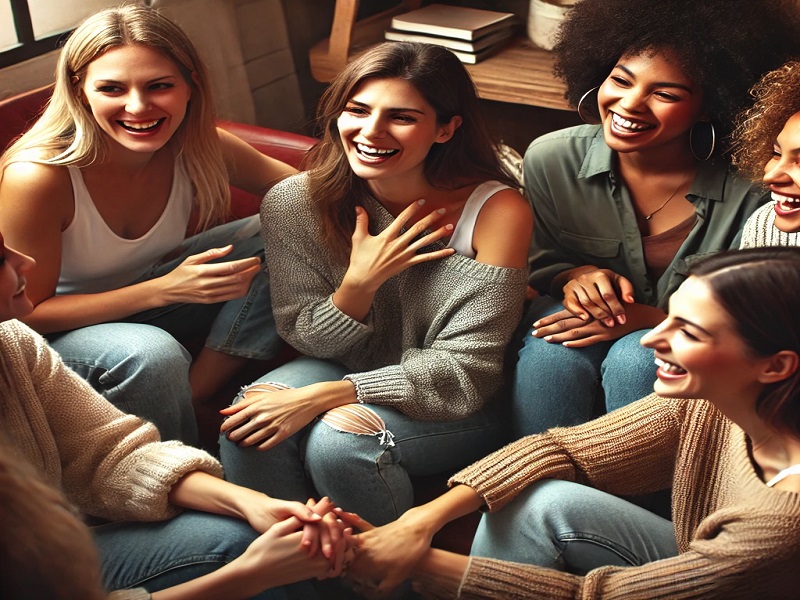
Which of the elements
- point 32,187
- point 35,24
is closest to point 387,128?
point 32,187

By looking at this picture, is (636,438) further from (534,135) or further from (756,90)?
(534,135)

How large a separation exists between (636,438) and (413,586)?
374 millimetres

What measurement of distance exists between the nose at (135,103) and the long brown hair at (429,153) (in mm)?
300

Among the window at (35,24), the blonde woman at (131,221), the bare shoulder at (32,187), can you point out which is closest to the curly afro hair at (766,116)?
the blonde woman at (131,221)

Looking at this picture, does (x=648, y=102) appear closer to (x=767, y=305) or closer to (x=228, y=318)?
(x=767, y=305)

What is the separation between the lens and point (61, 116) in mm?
1662

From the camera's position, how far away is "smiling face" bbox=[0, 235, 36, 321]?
4.26 feet

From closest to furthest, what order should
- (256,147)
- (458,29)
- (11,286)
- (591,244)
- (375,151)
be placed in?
1. (11,286)
2. (375,151)
3. (591,244)
4. (256,147)
5. (458,29)

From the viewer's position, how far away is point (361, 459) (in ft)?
4.93

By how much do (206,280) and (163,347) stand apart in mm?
136

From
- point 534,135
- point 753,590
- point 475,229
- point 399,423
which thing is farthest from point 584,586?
point 534,135

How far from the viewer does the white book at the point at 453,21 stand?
249 cm

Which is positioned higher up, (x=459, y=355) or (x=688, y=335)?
(x=688, y=335)

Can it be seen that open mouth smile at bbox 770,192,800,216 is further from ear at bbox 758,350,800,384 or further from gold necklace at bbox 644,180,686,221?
ear at bbox 758,350,800,384
